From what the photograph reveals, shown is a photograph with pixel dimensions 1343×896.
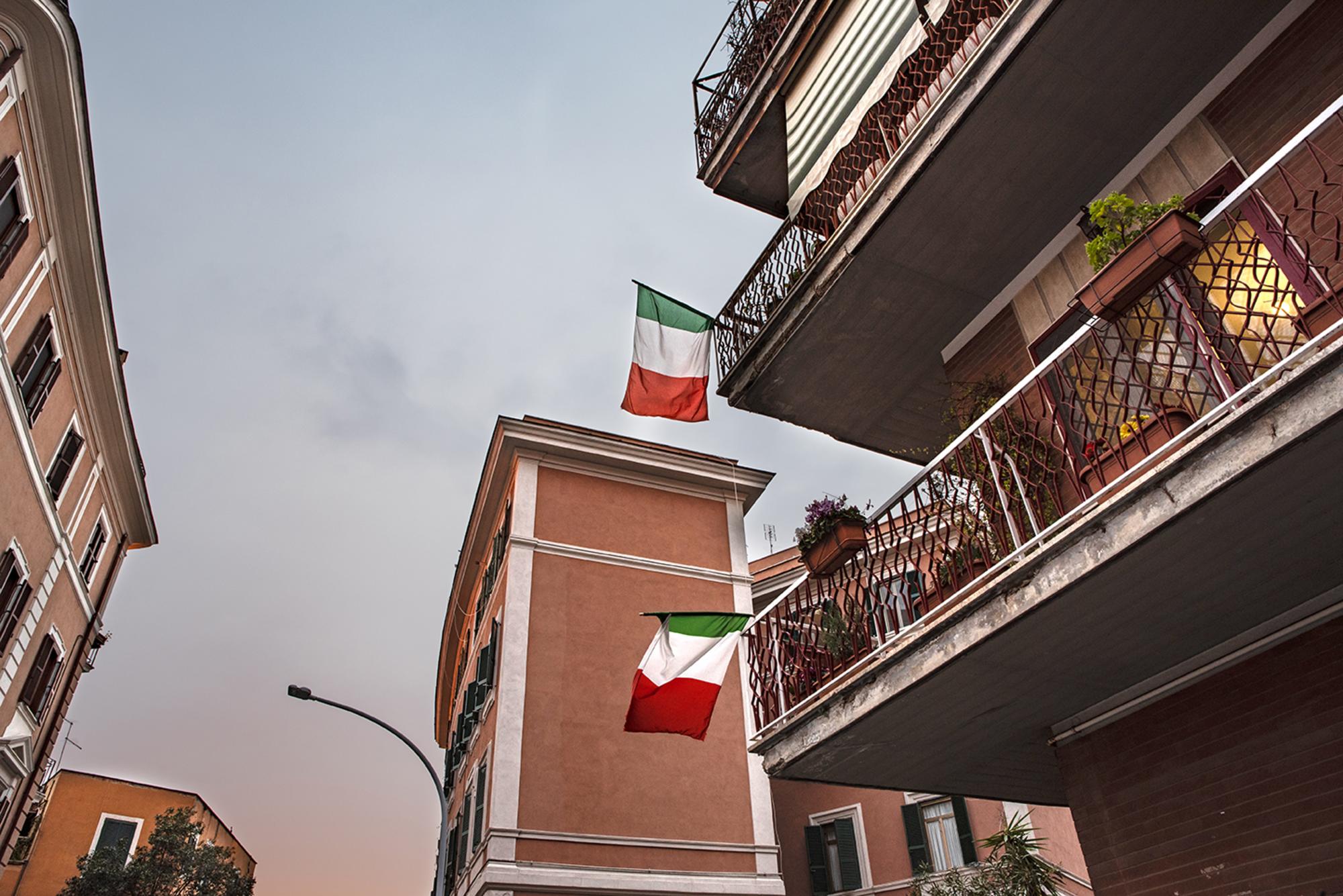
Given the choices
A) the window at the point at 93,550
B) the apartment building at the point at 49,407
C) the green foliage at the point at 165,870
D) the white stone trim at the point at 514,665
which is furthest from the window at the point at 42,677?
the green foliage at the point at 165,870

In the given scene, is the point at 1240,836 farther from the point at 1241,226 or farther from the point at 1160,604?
the point at 1241,226

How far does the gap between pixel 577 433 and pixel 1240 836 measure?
16216 mm

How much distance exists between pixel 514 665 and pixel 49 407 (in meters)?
10.4

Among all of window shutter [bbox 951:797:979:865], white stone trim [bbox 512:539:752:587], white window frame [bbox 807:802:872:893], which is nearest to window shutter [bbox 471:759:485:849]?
white stone trim [bbox 512:539:752:587]

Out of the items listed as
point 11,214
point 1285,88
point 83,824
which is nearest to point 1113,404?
point 1285,88

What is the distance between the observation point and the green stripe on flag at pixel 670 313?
11031 mm

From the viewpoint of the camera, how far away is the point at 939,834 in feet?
64.2

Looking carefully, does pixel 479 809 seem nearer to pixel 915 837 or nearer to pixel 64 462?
pixel 915 837

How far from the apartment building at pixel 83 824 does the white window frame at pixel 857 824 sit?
25.6 m

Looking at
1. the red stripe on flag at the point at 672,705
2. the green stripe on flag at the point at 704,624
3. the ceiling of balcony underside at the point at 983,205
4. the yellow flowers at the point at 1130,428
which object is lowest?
the red stripe on flag at the point at 672,705

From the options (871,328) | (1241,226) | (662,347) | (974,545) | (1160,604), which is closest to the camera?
(1160,604)

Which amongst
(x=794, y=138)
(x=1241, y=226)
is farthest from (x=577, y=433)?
(x=1241, y=226)

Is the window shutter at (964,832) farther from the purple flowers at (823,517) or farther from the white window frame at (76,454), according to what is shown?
the white window frame at (76,454)

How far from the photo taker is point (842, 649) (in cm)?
730
